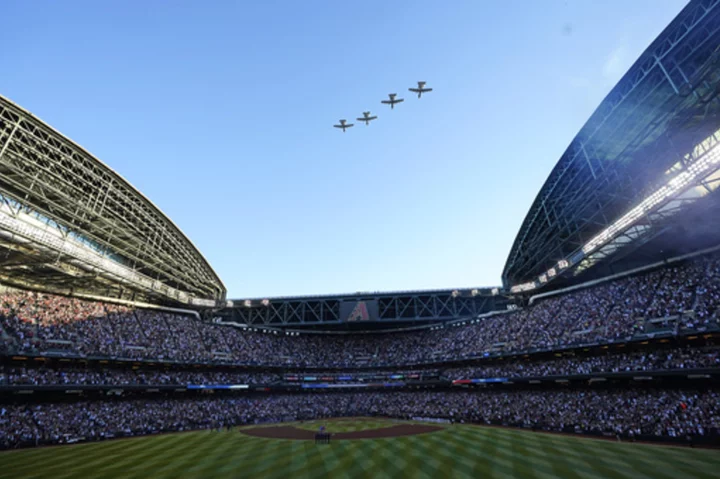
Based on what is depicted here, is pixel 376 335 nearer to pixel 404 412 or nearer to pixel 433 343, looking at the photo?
pixel 433 343

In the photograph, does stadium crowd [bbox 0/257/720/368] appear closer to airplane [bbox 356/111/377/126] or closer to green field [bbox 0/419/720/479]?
green field [bbox 0/419/720/479]

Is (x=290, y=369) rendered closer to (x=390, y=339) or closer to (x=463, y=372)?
(x=390, y=339)

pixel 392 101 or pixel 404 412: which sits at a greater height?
pixel 392 101

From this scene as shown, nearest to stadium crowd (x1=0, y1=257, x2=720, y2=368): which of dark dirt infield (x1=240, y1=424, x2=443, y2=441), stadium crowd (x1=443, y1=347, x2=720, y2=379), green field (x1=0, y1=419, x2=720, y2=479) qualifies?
stadium crowd (x1=443, y1=347, x2=720, y2=379)

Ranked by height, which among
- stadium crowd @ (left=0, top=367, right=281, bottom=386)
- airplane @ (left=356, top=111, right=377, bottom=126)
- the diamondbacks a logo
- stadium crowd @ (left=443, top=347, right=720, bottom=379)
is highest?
airplane @ (left=356, top=111, right=377, bottom=126)

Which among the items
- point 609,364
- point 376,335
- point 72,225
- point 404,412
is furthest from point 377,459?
point 376,335
